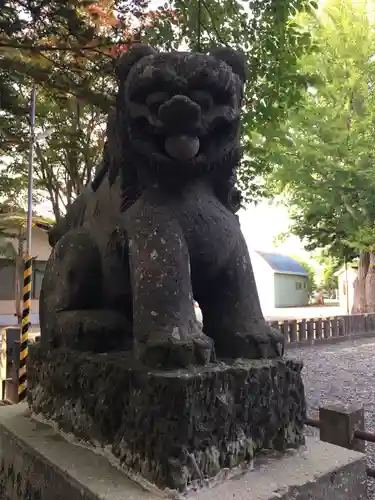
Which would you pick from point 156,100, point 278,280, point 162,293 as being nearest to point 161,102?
point 156,100

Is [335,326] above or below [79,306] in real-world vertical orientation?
below

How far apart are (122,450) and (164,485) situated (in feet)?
0.67

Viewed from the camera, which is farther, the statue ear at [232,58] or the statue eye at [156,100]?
the statue ear at [232,58]

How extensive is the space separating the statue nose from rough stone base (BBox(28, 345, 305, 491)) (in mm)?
727

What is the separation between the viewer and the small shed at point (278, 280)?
26.0 meters

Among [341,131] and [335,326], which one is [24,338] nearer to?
[335,326]

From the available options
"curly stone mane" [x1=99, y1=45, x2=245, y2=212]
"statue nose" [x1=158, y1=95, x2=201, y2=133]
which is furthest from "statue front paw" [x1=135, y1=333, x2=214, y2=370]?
"statue nose" [x1=158, y1=95, x2=201, y2=133]

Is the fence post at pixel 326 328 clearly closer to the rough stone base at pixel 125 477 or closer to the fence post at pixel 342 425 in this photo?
the fence post at pixel 342 425

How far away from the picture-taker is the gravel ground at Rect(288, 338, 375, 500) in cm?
456

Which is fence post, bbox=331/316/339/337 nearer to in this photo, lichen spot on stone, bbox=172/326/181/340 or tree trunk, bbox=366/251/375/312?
tree trunk, bbox=366/251/375/312

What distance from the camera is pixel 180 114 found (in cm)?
138

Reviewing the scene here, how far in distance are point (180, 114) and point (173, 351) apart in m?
0.70

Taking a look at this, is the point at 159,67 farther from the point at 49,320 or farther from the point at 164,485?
the point at 164,485

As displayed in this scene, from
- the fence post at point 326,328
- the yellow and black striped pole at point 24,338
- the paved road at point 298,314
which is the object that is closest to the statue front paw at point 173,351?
the yellow and black striped pole at point 24,338
